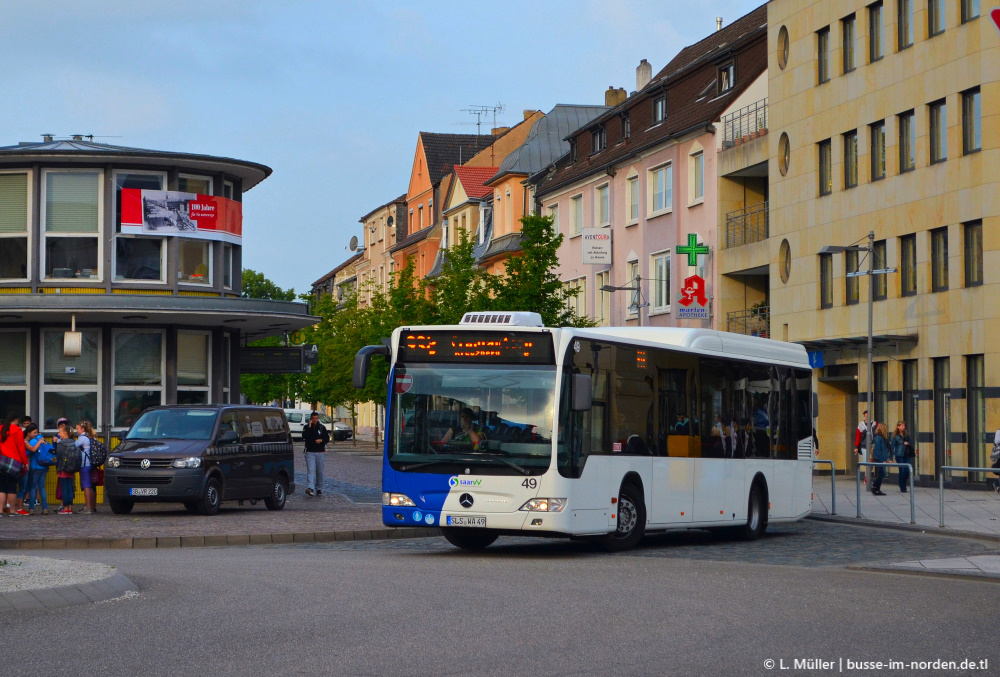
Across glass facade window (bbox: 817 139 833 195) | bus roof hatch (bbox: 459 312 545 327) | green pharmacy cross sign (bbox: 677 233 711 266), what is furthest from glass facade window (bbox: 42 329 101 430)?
green pharmacy cross sign (bbox: 677 233 711 266)

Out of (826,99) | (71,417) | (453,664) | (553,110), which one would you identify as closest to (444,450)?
(453,664)

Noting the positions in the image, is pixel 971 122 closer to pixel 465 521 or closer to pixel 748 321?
pixel 748 321

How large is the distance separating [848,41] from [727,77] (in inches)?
331

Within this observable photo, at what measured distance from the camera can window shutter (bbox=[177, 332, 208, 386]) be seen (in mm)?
30141

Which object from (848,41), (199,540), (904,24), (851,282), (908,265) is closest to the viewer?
(199,540)

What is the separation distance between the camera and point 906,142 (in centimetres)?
3866

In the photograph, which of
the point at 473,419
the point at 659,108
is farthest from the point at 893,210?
the point at 473,419

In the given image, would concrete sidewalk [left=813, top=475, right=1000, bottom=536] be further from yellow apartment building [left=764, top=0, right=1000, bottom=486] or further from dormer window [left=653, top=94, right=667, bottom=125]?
dormer window [left=653, top=94, right=667, bottom=125]

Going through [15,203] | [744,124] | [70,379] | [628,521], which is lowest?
[628,521]

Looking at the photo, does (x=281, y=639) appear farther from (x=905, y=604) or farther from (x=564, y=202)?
(x=564, y=202)

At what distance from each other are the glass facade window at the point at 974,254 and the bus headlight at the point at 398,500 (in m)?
22.0

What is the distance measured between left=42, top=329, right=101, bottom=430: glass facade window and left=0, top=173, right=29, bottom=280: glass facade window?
1640 millimetres

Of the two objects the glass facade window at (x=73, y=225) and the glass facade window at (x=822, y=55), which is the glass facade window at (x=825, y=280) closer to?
the glass facade window at (x=822, y=55)

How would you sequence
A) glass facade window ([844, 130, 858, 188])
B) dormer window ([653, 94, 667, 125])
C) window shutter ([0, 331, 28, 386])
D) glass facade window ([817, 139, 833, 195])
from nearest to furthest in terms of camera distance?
1. window shutter ([0, 331, 28, 386])
2. glass facade window ([844, 130, 858, 188])
3. glass facade window ([817, 139, 833, 195])
4. dormer window ([653, 94, 667, 125])
